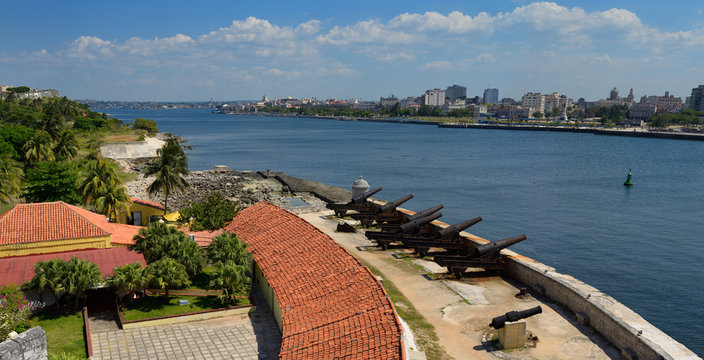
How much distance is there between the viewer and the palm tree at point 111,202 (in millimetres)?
30250

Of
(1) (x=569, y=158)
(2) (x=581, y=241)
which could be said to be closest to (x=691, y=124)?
(1) (x=569, y=158)

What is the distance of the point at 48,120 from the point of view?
78375mm

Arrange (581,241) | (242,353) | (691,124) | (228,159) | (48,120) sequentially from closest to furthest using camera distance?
(242,353) < (581,241) < (48,120) < (228,159) < (691,124)

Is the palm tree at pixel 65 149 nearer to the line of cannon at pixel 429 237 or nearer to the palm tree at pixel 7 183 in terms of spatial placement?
the palm tree at pixel 7 183

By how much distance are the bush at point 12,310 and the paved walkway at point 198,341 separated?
7.83 ft

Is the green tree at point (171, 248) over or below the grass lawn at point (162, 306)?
over

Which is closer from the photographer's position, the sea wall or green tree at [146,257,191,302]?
the sea wall

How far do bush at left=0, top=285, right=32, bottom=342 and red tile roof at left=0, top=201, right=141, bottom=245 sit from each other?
4094 mm

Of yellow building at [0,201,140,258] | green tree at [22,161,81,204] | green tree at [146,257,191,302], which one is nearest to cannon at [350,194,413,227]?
green tree at [146,257,191,302]

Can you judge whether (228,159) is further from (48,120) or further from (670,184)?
(670,184)

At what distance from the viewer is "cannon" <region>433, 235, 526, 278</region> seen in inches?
818

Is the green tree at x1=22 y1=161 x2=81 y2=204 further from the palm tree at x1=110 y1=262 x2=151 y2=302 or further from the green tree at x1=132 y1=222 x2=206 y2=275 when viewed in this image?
the palm tree at x1=110 y1=262 x2=151 y2=302

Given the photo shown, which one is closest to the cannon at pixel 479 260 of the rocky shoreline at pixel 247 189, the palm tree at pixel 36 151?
the rocky shoreline at pixel 247 189

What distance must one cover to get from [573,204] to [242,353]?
164 ft
